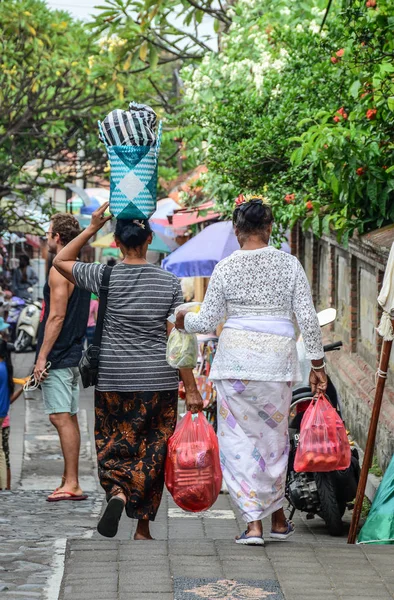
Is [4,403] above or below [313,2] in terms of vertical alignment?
Result: below

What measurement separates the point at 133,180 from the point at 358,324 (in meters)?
5.59

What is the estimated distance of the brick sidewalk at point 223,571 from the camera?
4.62 meters

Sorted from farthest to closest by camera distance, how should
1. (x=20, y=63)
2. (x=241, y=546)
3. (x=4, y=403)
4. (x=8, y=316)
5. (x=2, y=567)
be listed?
1. (x=8, y=316)
2. (x=20, y=63)
3. (x=4, y=403)
4. (x=241, y=546)
5. (x=2, y=567)

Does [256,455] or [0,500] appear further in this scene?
[0,500]

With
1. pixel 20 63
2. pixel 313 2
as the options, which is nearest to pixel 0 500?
pixel 313 2

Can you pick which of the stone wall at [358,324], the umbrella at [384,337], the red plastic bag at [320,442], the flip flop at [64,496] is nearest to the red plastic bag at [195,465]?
the red plastic bag at [320,442]

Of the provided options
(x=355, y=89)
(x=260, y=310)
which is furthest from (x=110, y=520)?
(x=355, y=89)

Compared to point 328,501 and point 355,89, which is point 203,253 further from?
point 328,501

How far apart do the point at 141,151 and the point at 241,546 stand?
7.18ft

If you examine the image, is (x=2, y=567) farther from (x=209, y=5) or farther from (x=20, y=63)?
(x=209, y=5)

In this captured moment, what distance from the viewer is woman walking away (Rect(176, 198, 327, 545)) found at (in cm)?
569

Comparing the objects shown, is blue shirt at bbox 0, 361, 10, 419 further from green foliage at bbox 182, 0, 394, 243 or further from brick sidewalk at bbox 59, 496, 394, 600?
brick sidewalk at bbox 59, 496, 394, 600

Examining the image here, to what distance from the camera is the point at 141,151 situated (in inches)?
244

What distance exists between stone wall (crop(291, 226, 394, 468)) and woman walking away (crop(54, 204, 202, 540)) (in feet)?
7.92
